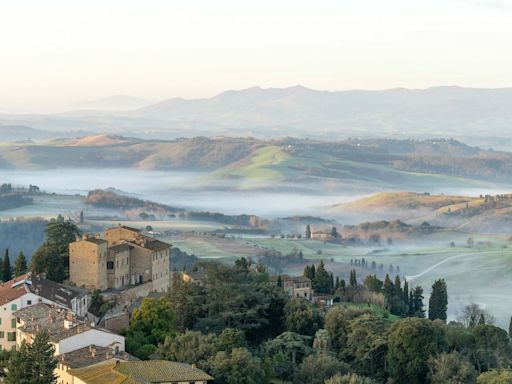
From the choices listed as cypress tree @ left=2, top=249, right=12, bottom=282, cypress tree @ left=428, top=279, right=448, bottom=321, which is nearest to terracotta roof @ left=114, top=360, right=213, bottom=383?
cypress tree @ left=2, top=249, right=12, bottom=282

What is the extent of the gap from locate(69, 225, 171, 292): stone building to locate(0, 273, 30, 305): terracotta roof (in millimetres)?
4604

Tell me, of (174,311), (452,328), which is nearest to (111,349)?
(174,311)

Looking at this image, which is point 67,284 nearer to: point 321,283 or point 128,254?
point 128,254

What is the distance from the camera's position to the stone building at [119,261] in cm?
7575

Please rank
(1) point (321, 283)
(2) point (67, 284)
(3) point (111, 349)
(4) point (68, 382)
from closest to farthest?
(4) point (68, 382), (3) point (111, 349), (2) point (67, 284), (1) point (321, 283)

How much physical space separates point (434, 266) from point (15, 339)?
5434 inches

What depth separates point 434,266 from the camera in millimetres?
196875

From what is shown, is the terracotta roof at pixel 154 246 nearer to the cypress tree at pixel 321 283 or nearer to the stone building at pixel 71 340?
the stone building at pixel 71 340

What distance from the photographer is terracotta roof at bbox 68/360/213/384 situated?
5370cm

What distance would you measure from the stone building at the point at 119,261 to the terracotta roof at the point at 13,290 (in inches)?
181

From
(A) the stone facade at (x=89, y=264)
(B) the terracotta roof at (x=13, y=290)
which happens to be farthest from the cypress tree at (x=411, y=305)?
(B) the terracotta roof at (x=13, y=290)

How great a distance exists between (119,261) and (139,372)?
2181 cm

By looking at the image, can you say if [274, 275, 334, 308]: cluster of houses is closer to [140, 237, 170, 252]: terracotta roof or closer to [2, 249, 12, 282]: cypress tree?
[140, 237, 170, 252]: terracotta roof

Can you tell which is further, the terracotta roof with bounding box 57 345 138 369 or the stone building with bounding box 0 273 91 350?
the stone building with bounding box 0 273 91 350
